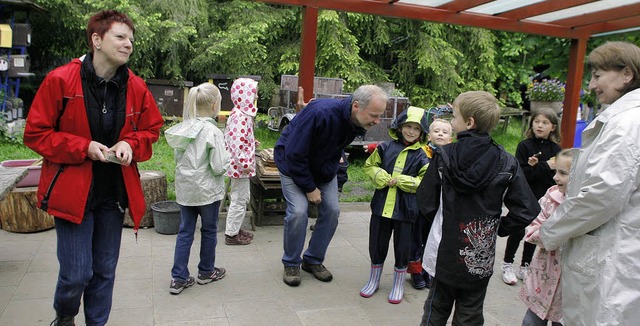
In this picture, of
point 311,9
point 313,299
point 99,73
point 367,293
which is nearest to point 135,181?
point 99,73

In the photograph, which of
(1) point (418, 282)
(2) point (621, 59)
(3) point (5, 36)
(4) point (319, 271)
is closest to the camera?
(2) point (621, 59)

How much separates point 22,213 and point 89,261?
290 cm

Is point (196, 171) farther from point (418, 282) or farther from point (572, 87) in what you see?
point (572, 87)

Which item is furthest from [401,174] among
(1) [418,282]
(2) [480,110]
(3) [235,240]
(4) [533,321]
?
(3) [235,240]

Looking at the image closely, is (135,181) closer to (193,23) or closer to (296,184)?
(296,184)

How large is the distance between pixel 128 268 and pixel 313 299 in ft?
5.45

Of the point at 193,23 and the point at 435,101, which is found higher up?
the point at 193,23

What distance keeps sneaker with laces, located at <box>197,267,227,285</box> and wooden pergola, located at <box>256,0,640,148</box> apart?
2190mm

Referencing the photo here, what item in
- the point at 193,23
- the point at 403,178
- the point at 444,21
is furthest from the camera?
the point at 193,23

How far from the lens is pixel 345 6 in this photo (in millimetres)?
5496

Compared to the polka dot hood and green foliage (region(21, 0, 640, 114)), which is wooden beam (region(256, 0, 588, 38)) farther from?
green foliage (region(21, 0, 640, 114))

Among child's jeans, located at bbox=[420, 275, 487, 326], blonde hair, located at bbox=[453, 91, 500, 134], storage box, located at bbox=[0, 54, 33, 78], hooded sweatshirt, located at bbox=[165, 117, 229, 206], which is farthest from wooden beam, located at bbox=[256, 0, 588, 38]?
storage box, located at bbox=[0, 54, 33, 78]

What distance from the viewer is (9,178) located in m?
3.75

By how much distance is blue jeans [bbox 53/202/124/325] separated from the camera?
284 cm
